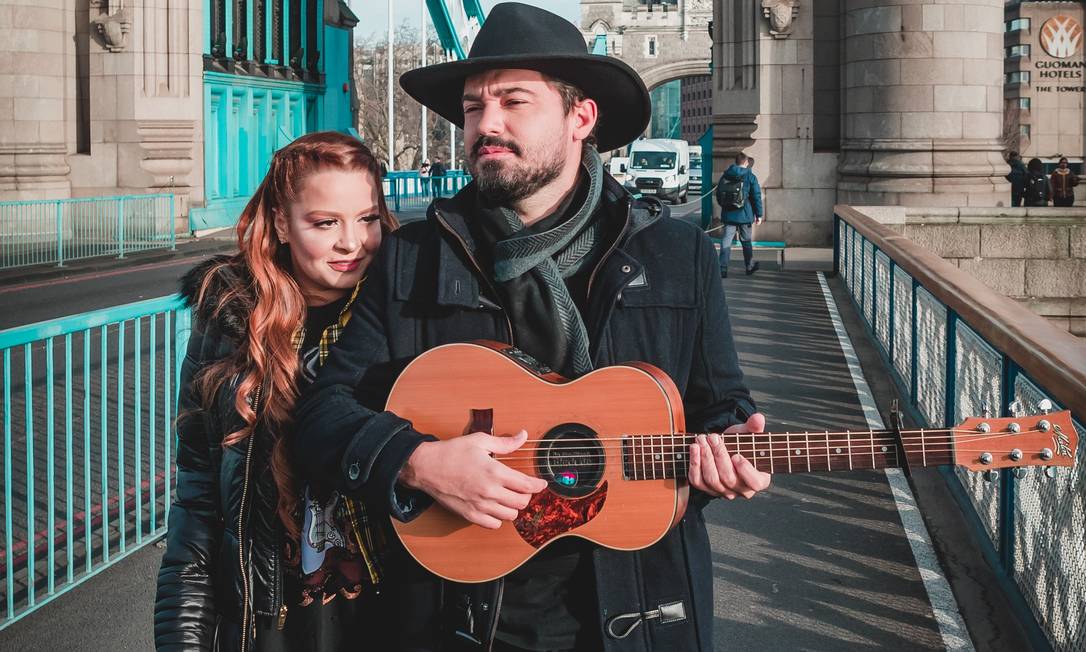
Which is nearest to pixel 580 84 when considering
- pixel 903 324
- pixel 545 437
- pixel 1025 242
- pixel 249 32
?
pixel 545 437

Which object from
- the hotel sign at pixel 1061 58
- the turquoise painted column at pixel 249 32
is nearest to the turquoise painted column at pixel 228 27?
the turquoise painted column at pixel 249 32

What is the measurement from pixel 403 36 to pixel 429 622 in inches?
3670

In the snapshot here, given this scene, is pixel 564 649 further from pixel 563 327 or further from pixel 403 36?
pixel 403 36

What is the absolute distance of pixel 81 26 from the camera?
26375 millimetres

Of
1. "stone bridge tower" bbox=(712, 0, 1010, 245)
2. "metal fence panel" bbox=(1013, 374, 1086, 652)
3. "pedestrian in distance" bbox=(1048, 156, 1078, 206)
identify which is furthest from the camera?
"pedestrian in distance" bbox=(1048, 156, 1078, 206)

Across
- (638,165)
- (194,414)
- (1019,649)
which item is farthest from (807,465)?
(638,165)

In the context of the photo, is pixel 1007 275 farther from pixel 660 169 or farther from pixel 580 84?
pixel 660 169

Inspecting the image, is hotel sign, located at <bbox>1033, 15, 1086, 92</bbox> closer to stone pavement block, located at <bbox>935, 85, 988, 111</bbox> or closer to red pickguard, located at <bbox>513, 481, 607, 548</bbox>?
stone pavement block, located at <bbox>935, 85, 988, 111</bbox>

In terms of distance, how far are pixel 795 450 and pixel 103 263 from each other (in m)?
18.7

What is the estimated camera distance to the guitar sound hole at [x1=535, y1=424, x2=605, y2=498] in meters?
2.64

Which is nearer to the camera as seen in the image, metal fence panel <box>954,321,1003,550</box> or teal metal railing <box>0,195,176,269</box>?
metal fence panel <box>954,321,1003,550</box>

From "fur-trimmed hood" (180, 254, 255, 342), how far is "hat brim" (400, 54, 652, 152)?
587 millimetres

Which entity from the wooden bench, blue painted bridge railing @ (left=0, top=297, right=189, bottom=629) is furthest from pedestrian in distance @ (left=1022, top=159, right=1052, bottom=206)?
blue painted bridge railing @ (left=0, top=297, right=189, bottom=629)

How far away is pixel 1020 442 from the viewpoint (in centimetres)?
259
